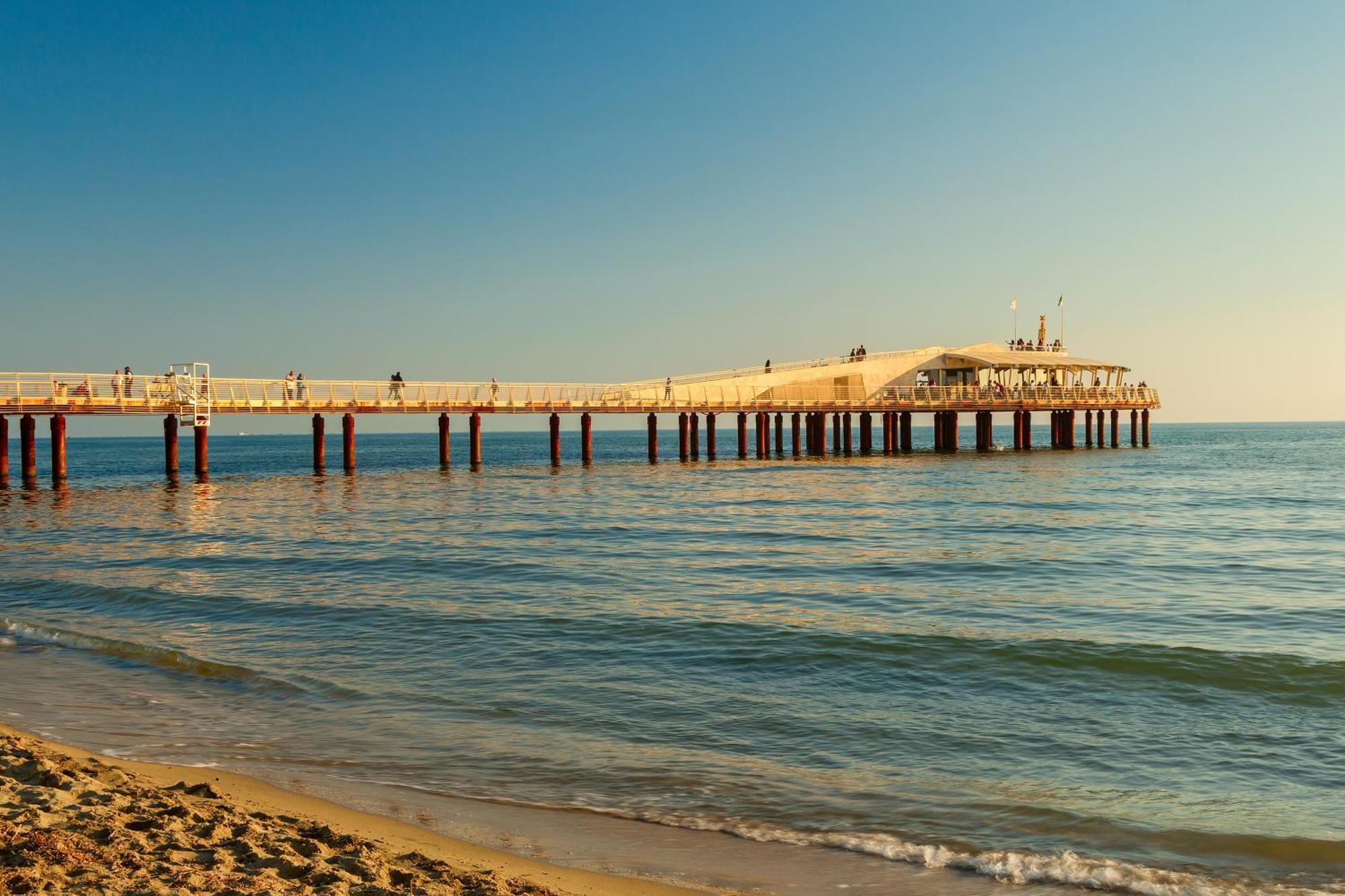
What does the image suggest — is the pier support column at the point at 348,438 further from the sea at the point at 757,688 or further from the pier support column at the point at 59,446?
the sea at the point at 757,688

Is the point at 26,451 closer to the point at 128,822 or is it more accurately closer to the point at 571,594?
the point at 571,594

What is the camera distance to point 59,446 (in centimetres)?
3912

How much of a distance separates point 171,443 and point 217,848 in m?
39.7

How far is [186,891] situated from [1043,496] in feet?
105

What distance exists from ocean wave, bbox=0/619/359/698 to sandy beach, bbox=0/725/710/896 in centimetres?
302

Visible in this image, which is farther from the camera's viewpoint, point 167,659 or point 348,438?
point 348,438

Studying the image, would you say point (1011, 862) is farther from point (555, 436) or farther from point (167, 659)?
point (555, 436)

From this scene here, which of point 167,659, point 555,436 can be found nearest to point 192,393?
A: point 555,436

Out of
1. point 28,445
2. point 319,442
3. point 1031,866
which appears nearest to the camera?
point 1031,866

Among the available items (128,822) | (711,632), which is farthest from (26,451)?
(128,822)

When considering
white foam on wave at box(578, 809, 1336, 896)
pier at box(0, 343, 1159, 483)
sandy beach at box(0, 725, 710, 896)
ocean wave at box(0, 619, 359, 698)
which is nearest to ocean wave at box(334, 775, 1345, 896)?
white foam on wave at box(578, 809, 1336, 896)

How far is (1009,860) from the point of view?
19.0ft

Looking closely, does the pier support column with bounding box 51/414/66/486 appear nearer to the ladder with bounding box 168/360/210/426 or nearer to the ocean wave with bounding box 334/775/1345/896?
the ladder with bounding box 168/360/210/426

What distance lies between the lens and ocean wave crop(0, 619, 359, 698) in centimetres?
974
